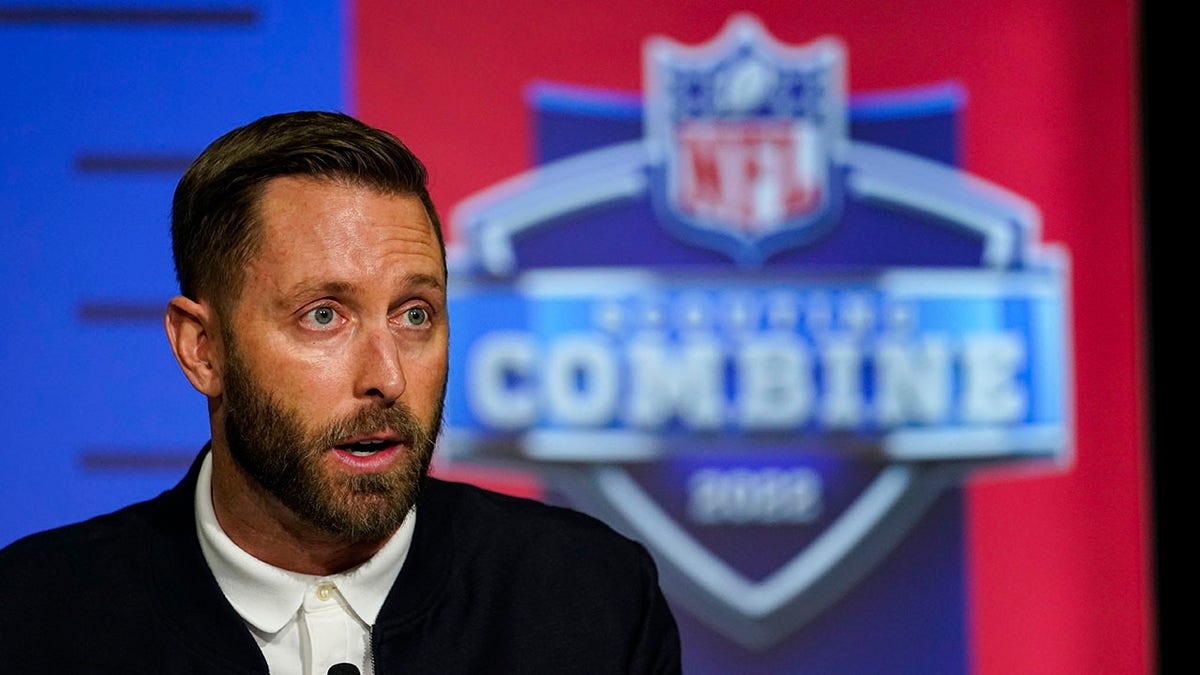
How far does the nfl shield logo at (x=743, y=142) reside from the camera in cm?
257

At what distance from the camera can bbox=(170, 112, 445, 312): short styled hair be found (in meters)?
1.46

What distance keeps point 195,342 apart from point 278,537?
25 cm

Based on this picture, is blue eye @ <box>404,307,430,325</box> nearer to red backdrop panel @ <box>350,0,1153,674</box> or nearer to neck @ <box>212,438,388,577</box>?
neck @ <box>212,438,388,577</box>

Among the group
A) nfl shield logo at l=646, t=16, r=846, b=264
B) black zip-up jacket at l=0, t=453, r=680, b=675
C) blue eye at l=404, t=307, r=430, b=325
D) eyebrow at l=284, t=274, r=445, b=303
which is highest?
nfl shield logo at l=646, t=16, r=846, b=264

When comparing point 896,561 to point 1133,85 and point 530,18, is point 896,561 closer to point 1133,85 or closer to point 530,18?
point 1133,85

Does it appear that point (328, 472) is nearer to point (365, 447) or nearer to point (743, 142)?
point (365, 447)

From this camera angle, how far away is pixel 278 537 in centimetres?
148

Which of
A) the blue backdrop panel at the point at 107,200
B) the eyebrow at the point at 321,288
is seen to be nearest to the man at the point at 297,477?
the eyebrow at the point at 321,288

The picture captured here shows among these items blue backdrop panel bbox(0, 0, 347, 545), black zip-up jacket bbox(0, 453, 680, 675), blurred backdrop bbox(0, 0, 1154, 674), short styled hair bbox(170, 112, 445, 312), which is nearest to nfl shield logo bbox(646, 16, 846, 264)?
blurred backdrop bbox(0, 0, 1154, 674)

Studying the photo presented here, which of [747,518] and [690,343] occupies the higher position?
[690,343]

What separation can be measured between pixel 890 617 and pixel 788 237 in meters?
0.77

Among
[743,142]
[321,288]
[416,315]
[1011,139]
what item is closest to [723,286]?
[743,142]

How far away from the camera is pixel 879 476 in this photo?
257cm

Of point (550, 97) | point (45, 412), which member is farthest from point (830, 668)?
point (45, 412)
